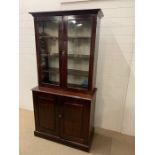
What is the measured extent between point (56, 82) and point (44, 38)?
0.72 metres

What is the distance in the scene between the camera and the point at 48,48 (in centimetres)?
222

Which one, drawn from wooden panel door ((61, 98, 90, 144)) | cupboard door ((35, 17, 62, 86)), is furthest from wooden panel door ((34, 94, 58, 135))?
cupboard door ((35, 17, 62, 86))

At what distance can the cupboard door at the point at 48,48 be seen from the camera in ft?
6.68

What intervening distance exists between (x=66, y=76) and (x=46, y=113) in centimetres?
70

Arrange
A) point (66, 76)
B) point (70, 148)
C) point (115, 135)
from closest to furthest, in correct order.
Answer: point (66, 76)
point (70, 148)
point (115, 135)

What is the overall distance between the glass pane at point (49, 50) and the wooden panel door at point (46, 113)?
281 millimetres

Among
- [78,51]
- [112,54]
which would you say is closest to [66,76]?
[78,51]

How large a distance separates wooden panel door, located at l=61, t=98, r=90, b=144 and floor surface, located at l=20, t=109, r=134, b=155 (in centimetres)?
20

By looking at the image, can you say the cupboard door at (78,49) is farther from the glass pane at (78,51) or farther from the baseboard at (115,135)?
the baseboard at (115,135)

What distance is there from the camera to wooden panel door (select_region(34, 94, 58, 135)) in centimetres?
214

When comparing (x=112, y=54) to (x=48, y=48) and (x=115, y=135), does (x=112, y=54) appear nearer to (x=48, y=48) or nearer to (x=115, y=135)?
(x=48, y=48)
